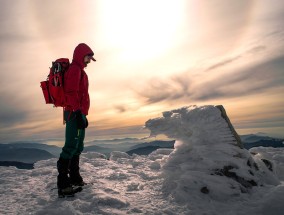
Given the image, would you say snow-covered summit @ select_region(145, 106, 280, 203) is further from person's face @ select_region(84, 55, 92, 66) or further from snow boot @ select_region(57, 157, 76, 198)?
person's face @ select_region(84, 55, 92, 66)

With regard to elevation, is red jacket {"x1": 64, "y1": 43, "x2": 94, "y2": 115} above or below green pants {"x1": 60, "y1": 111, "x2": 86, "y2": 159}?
above

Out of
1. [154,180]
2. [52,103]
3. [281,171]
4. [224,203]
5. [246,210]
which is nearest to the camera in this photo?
[246,210]

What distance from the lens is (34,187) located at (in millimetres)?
6500

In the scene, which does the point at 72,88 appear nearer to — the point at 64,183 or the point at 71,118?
the point at 71,118

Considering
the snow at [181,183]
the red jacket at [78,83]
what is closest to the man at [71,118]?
the red jacket at [78,83]

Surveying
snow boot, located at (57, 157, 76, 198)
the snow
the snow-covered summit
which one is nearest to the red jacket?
snow boot, located at (57, 157, 76, 198)

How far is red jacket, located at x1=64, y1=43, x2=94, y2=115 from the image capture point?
5793mm

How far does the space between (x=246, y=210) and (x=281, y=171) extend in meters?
4.34

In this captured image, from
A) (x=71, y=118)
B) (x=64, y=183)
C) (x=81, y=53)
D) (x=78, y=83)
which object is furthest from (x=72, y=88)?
(x=64, y=183)

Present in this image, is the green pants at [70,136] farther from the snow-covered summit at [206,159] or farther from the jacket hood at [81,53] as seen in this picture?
the snow-covered summit at [206,159]

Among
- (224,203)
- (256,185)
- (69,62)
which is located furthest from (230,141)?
(69,62)

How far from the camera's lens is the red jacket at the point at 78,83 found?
5793 millimetres

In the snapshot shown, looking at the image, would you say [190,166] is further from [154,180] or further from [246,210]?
[246,210]

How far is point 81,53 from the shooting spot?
20.8 feet
